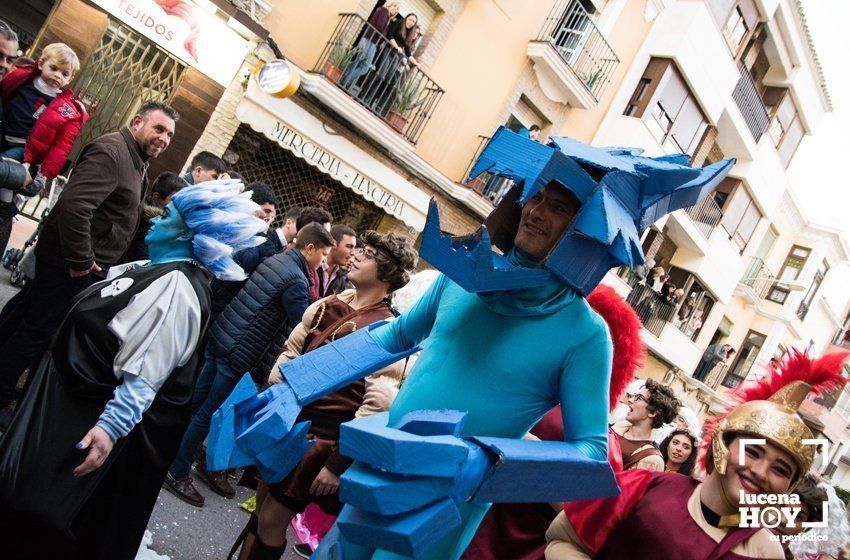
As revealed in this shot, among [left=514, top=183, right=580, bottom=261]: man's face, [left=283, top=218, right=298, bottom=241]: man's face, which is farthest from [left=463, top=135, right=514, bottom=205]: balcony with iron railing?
[left=514, top=183, right=580, bottom=261]: man's face

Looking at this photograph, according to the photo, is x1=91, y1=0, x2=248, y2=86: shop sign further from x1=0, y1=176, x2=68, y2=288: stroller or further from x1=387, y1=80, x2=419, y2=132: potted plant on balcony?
x1=387, y1=80, x2=419, y2=132: potted plant on balcony

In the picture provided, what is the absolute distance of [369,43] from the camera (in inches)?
422

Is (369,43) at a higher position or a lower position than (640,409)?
higher

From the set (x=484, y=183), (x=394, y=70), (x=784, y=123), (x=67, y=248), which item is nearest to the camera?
(x=67, y=248)

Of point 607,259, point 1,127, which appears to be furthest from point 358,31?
point 607,259

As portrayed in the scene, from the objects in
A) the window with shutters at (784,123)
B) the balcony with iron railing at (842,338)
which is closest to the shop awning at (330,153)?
the window with shutters at (784,123)

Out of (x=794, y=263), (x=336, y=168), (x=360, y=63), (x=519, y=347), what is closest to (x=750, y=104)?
(x=794, y=263)

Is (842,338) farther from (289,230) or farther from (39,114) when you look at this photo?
(39,114)

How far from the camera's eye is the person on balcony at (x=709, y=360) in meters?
21.6

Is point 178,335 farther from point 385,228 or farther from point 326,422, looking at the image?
point 385,228

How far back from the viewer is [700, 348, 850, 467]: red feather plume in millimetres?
2293

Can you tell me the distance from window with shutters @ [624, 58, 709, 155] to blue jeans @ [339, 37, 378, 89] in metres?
7.64

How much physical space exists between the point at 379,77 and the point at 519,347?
35.2 feet

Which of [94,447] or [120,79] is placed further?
[120,79]
